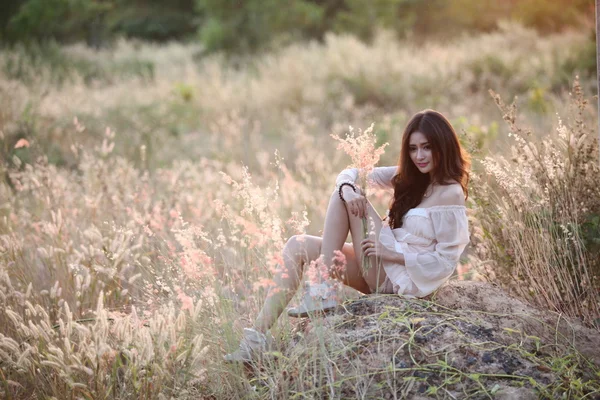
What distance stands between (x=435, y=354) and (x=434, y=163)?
1.16m

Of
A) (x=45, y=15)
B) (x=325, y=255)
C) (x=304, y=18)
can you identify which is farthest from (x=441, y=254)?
(x=304, y=18)

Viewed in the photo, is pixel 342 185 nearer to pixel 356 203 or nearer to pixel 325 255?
pixel 356 203

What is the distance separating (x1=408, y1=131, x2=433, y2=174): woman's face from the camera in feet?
11.8

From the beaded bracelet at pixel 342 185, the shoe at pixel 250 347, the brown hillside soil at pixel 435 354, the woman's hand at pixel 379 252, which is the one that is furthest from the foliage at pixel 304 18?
the shoe at pixel 250 347

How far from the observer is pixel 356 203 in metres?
3.38

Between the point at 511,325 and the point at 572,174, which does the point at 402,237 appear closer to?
the point at 511,325

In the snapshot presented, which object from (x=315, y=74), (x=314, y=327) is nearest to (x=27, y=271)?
(x=314, y=327)

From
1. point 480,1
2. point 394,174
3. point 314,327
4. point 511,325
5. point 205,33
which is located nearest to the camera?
point 314,327

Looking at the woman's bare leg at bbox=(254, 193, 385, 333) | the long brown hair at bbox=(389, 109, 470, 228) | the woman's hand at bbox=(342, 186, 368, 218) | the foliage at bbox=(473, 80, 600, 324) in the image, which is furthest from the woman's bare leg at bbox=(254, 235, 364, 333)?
the foliage at bbox=(473, 80, 600, 324)

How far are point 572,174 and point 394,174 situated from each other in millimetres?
1025

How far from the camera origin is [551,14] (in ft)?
73.1

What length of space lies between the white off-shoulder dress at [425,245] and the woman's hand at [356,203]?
6.0 inches

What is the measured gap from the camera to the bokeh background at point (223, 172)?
2951 millimetres

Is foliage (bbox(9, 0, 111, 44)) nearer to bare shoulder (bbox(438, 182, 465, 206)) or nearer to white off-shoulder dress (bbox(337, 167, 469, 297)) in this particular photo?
white off-shoulder dress (bbox(337, 167, 469, 297))
